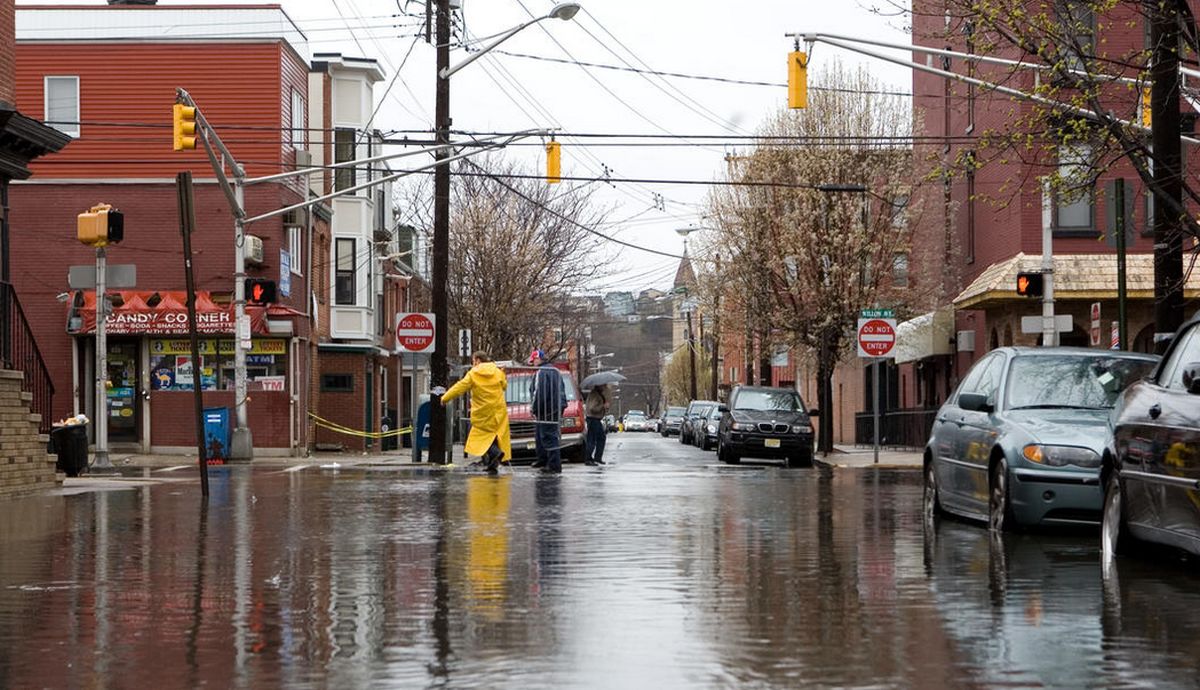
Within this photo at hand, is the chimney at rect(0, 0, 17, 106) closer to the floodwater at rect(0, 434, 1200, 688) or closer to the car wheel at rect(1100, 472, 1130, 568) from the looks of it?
the floodwater at rect(0, 434, 1200, 688)

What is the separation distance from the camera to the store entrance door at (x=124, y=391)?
136 ft

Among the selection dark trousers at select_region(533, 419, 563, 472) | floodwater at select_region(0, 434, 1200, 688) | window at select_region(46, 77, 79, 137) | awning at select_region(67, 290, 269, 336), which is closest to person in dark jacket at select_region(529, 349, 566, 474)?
dark trousers at select_region(533, 419, 563, 472)

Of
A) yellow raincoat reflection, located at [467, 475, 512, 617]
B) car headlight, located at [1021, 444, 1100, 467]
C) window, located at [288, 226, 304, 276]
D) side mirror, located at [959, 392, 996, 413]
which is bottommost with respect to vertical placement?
yellow raincoat reflection, located at [467, 475, 512, 617]

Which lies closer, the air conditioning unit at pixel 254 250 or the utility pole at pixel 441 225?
the utility pole at pixel 441 225

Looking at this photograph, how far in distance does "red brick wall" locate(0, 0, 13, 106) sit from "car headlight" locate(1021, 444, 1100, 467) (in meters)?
15.0

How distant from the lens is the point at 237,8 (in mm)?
42250

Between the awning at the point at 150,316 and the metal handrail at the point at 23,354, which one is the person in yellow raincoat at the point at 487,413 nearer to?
the metal handrail at the point at 23,354

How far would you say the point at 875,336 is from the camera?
112 feet

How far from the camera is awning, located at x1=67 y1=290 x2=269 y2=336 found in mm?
40094

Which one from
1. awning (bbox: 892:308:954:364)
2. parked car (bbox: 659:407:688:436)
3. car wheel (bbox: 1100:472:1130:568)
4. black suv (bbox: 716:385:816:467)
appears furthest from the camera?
parked car (bbox: 659:407:688:436)

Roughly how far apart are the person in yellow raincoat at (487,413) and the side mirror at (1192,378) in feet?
54.3

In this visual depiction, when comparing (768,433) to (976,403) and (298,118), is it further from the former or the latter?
(976,403)

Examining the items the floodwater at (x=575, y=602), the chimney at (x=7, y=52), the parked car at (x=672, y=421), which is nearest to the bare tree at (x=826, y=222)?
Result: the chimney at (x=7, y=52)

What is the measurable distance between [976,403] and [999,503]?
0.94 metres
